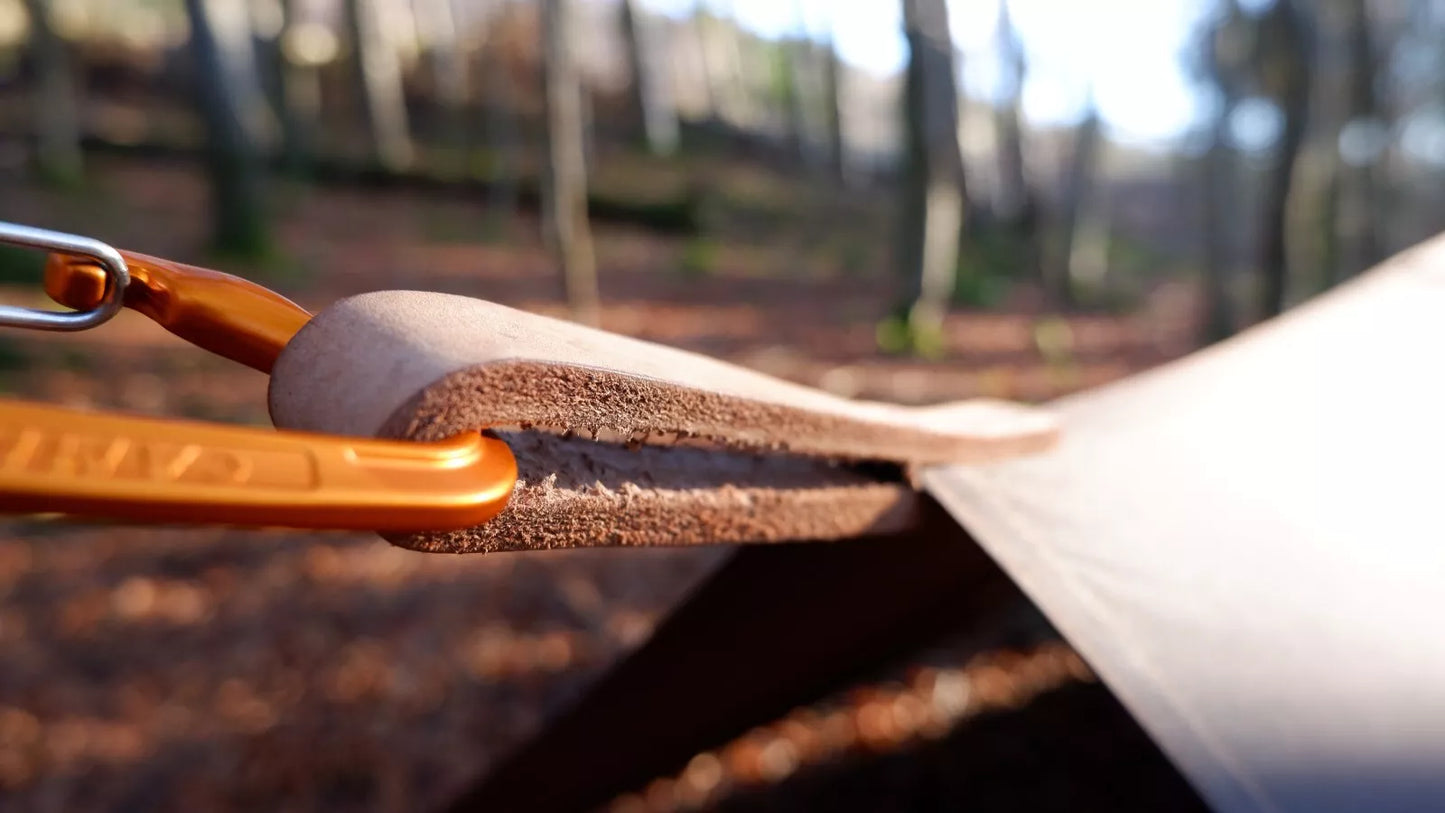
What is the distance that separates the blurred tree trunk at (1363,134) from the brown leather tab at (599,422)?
52.7ft

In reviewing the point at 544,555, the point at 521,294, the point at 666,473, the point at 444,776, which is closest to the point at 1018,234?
the point at 521,294

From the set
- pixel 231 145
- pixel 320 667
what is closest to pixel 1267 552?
Answer: pixel 320 667

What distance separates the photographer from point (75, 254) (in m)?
0.76

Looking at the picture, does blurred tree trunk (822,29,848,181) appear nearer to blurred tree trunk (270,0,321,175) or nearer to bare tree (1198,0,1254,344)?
bare tree (1198,0,1254,344)

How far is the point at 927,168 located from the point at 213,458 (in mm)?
8348

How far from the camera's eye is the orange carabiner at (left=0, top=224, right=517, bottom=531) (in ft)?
1.78

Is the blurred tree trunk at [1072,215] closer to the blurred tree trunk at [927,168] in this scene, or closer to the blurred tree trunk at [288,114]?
the blurred tree trunk at [927,168]

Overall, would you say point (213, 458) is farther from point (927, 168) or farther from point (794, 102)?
point (794, 102)

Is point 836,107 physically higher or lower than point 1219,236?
higher

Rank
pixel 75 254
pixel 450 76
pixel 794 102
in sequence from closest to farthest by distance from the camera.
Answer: pixel 75 254 → pixel 450 76 → pixel 794 102

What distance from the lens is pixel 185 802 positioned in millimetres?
2836

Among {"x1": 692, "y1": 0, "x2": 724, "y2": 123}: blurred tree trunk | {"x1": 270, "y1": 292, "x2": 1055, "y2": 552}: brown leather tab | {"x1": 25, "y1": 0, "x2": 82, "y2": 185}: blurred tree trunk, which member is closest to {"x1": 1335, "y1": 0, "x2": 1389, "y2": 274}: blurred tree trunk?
{"x1": 692, "y1": 0, "x2": 724, "y2": 123}: blurred tree trunk

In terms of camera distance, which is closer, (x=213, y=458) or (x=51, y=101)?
(x=213, y=458)

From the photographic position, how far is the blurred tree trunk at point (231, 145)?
8.38 m
